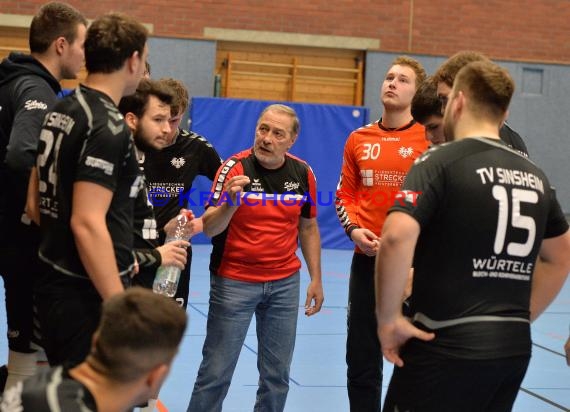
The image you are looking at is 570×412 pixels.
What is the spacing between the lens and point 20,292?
3.73 meters

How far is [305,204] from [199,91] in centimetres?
1022

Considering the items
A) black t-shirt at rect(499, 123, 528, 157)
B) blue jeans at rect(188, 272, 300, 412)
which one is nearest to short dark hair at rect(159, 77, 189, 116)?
blue jeans at rect(188, 272, 300, 412)

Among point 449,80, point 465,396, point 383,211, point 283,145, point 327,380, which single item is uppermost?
point 449,80

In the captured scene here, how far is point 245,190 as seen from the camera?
14.7 ft

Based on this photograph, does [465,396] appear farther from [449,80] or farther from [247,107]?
[247,107]

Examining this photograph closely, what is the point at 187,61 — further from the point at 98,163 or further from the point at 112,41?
the point at 98,163

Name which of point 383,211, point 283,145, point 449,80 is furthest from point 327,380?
point 449,80

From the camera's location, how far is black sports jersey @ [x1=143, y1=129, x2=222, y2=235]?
16.0 feet

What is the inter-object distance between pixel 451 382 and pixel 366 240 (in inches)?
65.9

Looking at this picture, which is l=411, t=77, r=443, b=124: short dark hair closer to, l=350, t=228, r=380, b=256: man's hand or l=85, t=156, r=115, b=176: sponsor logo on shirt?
l=350, t=228, r=380, b=256: man's hand

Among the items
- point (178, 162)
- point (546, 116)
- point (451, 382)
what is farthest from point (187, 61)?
point (451, 382)

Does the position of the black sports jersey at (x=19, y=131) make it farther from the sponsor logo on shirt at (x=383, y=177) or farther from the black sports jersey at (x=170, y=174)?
the sponsor logo on shirt at (x=383, y=177)

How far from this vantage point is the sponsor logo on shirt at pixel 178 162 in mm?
4930

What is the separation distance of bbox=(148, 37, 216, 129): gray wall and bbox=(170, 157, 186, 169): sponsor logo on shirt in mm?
9332
